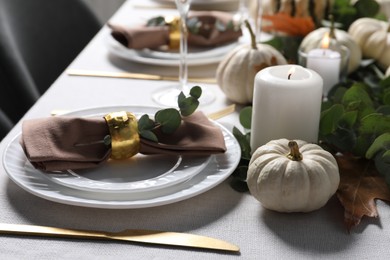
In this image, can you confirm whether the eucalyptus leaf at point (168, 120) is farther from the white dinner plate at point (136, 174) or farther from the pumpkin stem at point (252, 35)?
the pumpkin stem at point (252, 35)

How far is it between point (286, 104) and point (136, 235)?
27 cm

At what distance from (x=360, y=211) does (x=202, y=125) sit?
0.81 feet

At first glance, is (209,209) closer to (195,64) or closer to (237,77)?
(237,77)

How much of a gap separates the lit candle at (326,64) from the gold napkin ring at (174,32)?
1.01 feet

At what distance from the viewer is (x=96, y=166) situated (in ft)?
2.84

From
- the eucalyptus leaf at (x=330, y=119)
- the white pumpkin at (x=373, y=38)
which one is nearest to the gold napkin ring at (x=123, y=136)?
the eucalyptus leaf at (x=330, y=119)

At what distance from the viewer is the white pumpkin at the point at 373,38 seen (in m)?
1.29

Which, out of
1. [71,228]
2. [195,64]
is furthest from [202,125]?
[195,64]

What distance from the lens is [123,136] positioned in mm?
872

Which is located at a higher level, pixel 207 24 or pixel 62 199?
pixel 62 199

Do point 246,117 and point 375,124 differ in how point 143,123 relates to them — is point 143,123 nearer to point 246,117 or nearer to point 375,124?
point 246,117

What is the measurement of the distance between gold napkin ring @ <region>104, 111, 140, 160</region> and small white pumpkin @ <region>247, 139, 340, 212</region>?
0.17 metres

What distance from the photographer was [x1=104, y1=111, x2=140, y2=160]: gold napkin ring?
870mm

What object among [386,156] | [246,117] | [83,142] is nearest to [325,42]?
[246,117]
